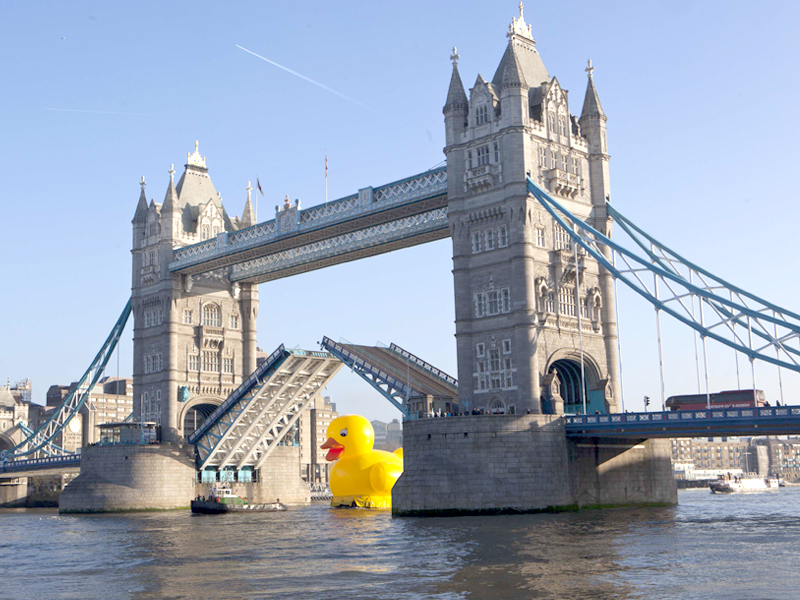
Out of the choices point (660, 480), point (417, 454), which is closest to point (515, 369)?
point (417, 454)

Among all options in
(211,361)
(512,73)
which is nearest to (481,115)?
(512,73)

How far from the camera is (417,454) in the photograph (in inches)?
2408

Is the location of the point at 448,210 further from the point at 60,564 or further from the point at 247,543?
the point at 60,564

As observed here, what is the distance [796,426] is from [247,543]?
98.5 ft

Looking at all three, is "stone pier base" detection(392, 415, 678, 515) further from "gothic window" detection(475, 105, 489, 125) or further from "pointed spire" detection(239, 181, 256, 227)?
"pointed spire" detection(239, 181, 256, 227)

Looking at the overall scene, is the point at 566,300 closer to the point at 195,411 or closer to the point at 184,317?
the point at 184,317

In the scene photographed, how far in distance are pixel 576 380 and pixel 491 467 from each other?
13085mm

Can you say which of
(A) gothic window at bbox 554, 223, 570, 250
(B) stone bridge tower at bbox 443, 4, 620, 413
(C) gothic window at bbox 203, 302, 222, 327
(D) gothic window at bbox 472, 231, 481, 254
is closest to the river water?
(B) stone bridge tower at bbox 443, 4, 620, 413

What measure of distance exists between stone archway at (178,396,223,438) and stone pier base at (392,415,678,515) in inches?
1417

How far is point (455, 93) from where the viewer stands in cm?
6912

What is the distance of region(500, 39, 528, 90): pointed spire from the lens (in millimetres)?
65688

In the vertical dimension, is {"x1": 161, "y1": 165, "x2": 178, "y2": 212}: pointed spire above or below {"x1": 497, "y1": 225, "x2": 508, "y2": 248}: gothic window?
above

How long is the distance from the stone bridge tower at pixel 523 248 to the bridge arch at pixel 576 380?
0.09m

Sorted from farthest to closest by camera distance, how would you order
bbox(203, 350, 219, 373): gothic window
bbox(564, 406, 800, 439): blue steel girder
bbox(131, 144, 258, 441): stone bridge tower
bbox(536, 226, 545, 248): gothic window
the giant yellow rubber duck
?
bbox(203, 350, 219, 373): gothic window < bbox(131, 144, 258, 441): stone bridge tower < the giant yellow rubber duck < bbox(536, 226, 545, 248): gothic window < bbox(564, 406, 800, 439): blue steel girder
